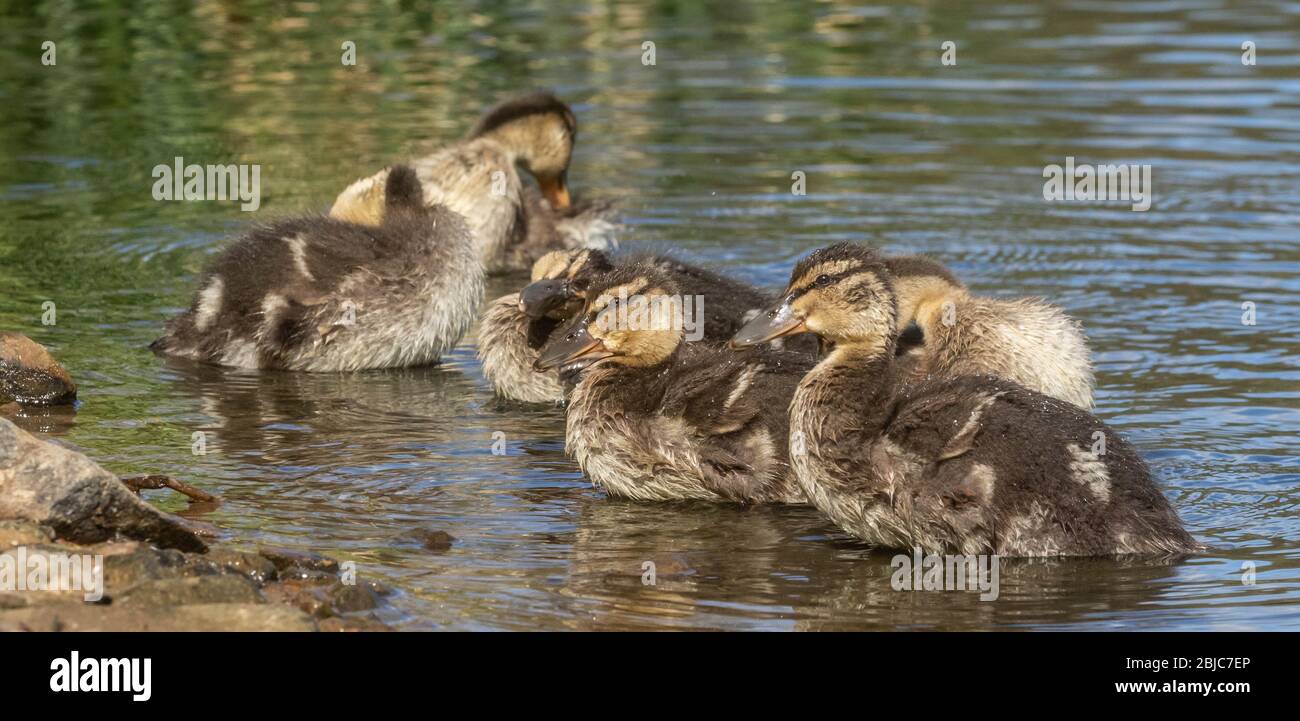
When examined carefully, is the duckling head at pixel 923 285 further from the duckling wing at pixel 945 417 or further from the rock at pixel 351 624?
the rock at pixel 351 624

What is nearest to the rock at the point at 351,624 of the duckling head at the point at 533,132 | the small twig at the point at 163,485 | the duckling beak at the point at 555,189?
the small twig at the point at 163,485

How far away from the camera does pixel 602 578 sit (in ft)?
22.3

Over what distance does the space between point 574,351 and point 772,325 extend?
3.46 ft

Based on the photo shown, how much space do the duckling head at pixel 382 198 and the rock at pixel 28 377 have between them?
2.15 meters

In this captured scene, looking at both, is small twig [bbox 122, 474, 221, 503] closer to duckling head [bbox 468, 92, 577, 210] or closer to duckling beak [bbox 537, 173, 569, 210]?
duckling head [bbox 468, 92, 577, 210]

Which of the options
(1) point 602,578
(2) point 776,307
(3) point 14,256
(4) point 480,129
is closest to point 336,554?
(1) point 602,578

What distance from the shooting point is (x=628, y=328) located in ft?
26.9

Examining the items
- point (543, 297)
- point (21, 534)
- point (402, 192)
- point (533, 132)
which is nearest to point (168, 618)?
point (21, 534)

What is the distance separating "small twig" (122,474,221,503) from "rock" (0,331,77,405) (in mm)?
1666

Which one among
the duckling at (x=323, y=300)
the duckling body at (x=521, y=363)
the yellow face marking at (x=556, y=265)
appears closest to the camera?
the duckling body at (x=521, y=363)

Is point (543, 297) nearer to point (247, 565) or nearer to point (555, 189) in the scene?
point (247, 565)

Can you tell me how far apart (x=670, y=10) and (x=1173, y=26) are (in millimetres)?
5723

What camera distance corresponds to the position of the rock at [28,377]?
29.5 ft
